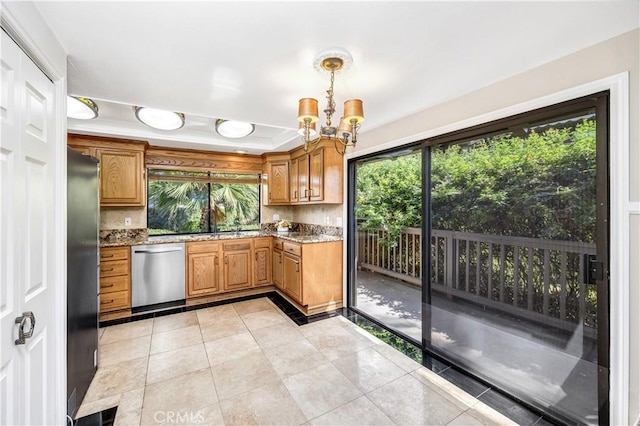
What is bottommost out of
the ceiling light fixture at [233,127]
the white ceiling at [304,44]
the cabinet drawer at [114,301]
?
the cabinet drawer at [114,301]


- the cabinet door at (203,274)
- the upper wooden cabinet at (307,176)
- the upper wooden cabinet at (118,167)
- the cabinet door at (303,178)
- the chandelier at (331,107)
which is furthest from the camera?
the cabinet door at (303,178)

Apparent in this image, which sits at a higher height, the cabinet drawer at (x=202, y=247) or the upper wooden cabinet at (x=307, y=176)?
the upper wooden cabinet at (x=307, y=176)

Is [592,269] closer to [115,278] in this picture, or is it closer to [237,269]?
[237,269]

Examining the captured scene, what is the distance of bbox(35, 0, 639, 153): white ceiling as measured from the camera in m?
1.33

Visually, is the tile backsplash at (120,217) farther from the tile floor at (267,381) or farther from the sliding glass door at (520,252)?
the sliding glass door at (520,252)

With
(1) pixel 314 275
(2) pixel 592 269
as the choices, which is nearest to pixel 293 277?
(1) pixel 314 275

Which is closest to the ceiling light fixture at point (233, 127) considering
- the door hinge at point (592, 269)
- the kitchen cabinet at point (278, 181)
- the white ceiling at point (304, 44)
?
the white ceiling at point (304, 44)

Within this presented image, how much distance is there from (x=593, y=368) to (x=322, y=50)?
8.27 feet

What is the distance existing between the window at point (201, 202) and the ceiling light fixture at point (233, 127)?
1238 mm

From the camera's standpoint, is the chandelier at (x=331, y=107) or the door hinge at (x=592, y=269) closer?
the door hinge at (x=592, y=269)

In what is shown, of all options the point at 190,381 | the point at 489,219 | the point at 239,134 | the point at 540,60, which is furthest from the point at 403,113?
the point at 190,381

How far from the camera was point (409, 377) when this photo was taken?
7.17ft

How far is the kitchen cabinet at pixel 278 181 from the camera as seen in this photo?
4426 millimetres

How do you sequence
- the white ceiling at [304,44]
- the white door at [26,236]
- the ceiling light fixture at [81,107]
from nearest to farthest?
the white door at [26,236] → the white ceiling at [304,44] → the ceiling light fixture at [81,107]
